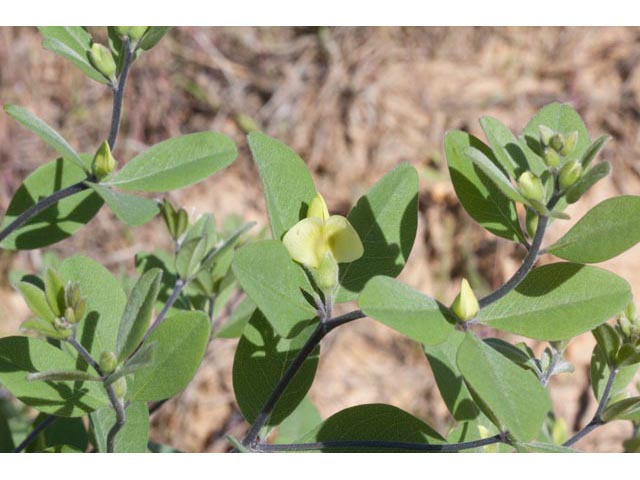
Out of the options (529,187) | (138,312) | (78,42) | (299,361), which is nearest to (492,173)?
(529,187)

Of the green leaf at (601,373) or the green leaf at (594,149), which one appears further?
the green leaf at (601,373)

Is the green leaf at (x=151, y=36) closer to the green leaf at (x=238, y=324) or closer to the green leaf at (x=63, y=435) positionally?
the green leaf at (x=238, y=324)

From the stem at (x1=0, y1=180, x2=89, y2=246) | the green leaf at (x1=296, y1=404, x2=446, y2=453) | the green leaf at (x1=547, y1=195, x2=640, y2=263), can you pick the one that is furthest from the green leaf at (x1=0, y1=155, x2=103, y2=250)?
the green leaf at (x1=547, y1=195, x2=640, y2=263)

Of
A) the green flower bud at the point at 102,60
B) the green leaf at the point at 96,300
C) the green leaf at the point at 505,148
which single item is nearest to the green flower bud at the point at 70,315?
the green leaf at the point at 96,300

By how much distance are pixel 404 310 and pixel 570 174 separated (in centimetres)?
22

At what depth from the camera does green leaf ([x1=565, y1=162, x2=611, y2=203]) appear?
730 mm

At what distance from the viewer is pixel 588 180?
2.47 feet

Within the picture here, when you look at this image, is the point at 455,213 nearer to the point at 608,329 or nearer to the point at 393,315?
the point at 608,329

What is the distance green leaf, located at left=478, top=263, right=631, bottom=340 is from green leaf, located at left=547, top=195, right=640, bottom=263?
0.11ft

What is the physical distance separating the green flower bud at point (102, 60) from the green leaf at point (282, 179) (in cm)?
30

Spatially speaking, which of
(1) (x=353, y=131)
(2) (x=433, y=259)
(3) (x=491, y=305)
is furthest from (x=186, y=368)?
(1) (x=353, y=131)

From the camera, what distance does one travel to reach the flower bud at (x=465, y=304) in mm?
802

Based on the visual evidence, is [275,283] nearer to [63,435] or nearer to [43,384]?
[43,384]

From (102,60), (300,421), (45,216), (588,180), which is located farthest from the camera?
(300,421)
